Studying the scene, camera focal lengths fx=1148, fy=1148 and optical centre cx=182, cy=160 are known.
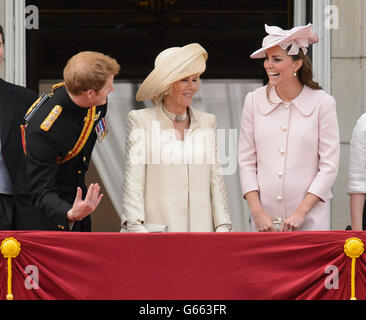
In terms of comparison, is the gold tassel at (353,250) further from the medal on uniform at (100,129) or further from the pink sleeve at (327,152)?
the medal on uniform at (100,129)

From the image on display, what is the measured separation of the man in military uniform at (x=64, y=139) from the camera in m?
5.91

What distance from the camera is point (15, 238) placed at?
5855 millimetres

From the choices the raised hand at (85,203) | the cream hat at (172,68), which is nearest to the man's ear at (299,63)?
the cream hat at (172,68)

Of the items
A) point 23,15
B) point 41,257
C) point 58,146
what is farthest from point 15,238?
point 23,15

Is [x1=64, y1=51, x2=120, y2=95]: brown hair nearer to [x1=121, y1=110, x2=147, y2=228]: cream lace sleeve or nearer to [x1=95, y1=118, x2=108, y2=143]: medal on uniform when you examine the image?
[x1=95, y1=118, x2=108, y2=143]: medal on uniform

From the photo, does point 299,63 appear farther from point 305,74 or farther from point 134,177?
point 134,177

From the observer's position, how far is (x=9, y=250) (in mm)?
5828

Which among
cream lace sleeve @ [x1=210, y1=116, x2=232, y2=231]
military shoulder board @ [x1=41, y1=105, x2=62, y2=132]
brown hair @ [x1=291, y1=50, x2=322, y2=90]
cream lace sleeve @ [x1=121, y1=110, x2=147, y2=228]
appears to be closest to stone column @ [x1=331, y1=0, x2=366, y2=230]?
brown hair @ [x1=291, y1=50, x2=322, y2=90]

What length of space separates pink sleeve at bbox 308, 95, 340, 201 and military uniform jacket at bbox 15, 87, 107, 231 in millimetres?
1295

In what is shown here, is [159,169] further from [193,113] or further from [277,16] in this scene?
[277,16]

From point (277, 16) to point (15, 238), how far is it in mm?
3849

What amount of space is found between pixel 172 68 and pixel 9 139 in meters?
1.03

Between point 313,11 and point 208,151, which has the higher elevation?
point 313,11
